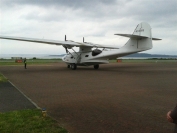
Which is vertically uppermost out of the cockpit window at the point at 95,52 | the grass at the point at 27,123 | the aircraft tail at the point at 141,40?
the aircraft tail at the point at 141,40

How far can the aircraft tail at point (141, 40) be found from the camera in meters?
23.1

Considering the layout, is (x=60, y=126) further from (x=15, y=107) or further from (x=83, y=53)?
(x=83, y=53)

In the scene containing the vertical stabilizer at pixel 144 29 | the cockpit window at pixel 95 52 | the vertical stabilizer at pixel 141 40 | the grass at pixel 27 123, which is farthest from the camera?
the cockpit window at pixel 95 52

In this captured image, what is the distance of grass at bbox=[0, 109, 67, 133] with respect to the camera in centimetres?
502

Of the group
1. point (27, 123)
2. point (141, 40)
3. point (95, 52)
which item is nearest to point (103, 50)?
point (95, 52)

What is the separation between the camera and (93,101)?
8.47m

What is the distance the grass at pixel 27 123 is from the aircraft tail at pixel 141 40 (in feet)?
60.5

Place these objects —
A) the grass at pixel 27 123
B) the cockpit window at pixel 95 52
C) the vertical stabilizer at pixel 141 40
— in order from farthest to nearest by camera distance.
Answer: the cockpit window at pixel 95 52, the vertical stabilizer at pixel 141 40, the grass at pixel 27 123

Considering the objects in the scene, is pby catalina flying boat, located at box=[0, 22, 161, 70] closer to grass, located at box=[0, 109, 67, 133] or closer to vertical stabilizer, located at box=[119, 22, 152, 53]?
vertical stabilizer, located at box=[119, 22, 152, 53]

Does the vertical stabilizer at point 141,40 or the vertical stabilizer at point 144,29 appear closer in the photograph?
the vertical stabilizer at point 141,40

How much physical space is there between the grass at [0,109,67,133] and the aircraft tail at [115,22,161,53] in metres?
18.5

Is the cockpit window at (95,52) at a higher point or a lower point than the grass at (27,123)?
higher

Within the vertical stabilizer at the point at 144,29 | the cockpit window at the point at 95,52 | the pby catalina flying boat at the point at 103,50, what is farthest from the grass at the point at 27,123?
the cockpit window at the point at 95,52

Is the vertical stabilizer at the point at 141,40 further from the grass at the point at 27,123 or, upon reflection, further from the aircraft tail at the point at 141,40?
the grass at the point at 27,123
